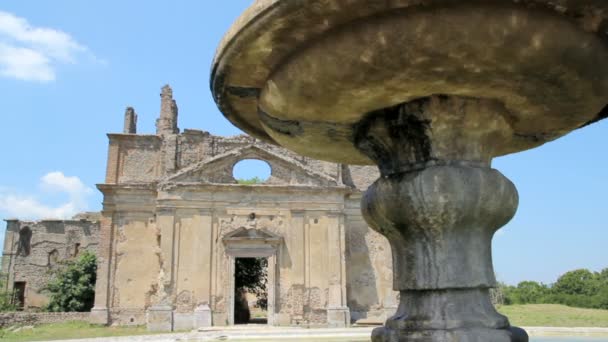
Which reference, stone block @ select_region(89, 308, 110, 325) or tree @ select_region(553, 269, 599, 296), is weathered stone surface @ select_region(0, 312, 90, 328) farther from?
tree @ select_region(553, 269, 599, 296)

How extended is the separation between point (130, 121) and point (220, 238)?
758 cm

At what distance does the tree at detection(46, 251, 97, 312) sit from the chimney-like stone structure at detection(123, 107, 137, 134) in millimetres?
8024

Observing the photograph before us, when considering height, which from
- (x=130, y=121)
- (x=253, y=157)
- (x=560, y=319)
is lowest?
(x=560, y=319)

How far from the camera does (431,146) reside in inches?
125

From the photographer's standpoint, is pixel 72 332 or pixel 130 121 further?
pixel 130 121

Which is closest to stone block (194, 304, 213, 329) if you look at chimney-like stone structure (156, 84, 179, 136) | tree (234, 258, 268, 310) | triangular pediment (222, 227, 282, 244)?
triangular pediment (222, 227, 282, 244)

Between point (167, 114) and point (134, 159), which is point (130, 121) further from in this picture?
point (134, 159)

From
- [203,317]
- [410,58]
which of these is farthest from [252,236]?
[410,58]

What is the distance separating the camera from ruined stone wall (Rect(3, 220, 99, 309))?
3098 centimetres

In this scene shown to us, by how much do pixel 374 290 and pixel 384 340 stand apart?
16.2 metres

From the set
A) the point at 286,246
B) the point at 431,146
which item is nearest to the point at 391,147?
the point at 431,146

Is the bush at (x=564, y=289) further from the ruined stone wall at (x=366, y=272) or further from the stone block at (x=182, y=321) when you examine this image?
the stone block at (x=182, y=321)

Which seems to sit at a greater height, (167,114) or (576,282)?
(167,114)

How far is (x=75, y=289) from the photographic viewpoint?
2480cm
